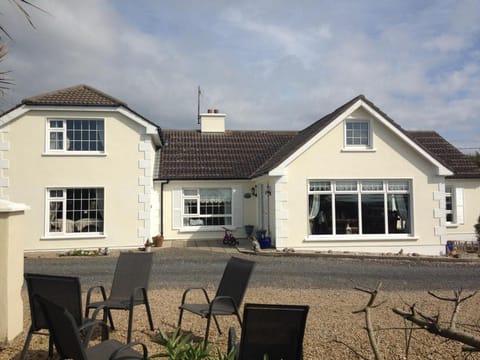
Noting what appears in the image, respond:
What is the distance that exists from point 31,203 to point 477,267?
15823 mm

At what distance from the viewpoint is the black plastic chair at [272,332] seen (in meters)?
3.72

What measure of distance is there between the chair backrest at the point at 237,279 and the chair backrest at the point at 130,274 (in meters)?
1.17

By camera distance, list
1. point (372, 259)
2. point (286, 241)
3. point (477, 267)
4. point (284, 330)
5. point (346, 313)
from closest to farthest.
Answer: point (284, 330)
point (346, 313)
point (477, 267)
point (372, 259)
point (286, 241)

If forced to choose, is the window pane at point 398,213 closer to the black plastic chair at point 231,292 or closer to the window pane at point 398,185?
the window pane at point 398,185

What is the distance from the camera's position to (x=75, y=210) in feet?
53.3

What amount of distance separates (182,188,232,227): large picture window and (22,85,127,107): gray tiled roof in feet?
16.9

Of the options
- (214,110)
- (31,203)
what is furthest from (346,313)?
(214,110)

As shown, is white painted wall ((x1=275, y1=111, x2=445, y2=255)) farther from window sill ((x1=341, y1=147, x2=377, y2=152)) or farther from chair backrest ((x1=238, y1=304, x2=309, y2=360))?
chair backrest ((x1=238, y1=304, x2=309, y2=360))

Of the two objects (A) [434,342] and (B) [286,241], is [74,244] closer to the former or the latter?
(B) [286,241]

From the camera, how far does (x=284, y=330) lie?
3795 millimetres

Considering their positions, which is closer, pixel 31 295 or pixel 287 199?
pixel 31 295

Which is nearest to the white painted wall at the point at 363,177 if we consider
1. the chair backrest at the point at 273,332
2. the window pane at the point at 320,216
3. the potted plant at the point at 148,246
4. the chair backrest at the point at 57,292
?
the window pane at the point at 320,216

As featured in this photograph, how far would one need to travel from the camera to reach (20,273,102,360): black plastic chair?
4477 mm

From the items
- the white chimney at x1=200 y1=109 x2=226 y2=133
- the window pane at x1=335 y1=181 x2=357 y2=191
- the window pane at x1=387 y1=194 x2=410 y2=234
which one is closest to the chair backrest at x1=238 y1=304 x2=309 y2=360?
the window pane at x1=335 y1=181 x2=357 y2=191
